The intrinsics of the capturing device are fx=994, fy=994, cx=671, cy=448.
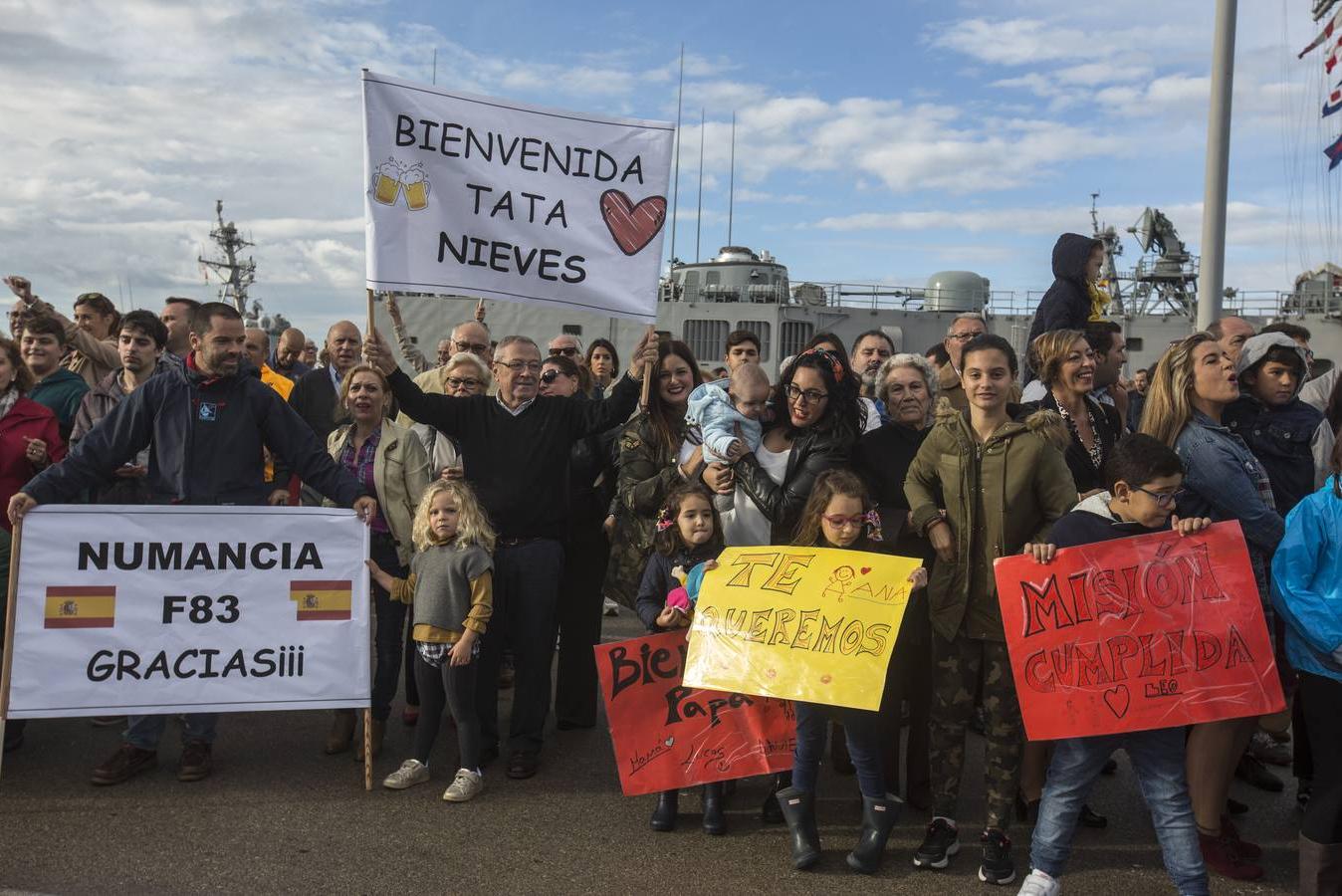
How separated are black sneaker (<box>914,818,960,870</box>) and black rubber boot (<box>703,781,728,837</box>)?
0.85 metres

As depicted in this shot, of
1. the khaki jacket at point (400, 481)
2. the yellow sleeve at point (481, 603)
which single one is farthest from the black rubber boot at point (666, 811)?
the khaki jacket at point (400, 481)

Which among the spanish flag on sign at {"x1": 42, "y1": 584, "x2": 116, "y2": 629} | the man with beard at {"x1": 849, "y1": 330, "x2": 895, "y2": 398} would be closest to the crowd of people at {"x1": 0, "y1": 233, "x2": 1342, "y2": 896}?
the spanish flag on sign at {"x1": 42, "y1": 584, "x2": 116, "y2": 629}

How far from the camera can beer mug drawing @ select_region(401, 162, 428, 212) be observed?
5.01 metres

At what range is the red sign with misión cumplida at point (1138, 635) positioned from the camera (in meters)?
3.68

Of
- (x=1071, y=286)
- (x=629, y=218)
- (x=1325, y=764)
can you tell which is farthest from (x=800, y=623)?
(x=1071, y=286)

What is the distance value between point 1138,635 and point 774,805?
1809 millimetres

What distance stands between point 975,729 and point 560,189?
3997 millimetres

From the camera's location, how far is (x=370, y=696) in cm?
509

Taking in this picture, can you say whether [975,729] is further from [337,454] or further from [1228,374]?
[337,454]

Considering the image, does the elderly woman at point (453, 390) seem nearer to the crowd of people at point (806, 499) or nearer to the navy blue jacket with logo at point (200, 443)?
the crowd of people at point (806, 499)

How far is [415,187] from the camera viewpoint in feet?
16.5

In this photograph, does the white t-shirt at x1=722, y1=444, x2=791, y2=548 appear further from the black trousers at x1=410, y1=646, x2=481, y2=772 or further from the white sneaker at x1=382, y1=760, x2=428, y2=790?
the white sneaker at x1=382, y1=760, x2=428, y2=790

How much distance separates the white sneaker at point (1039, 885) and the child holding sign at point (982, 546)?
27 centimetres

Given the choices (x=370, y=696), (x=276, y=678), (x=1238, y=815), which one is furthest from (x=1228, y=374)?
(x=276, y=678)
